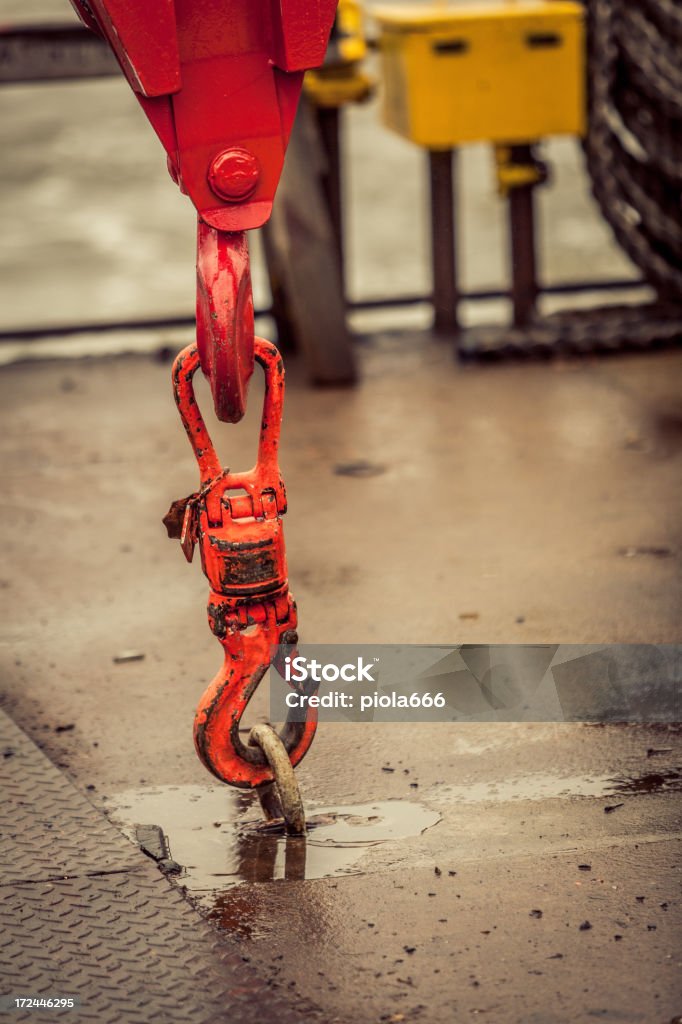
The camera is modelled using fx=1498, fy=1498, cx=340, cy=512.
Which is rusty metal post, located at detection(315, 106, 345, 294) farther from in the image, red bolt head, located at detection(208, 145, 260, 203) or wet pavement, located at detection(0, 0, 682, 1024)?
red bolt head, located at detection(208, 145, 260, 203)

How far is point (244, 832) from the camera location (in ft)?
8.82

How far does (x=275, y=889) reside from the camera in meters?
2.46

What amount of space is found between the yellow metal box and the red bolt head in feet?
11.9

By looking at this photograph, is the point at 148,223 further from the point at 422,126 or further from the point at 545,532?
the point at 545,532

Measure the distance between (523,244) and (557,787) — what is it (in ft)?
12.0

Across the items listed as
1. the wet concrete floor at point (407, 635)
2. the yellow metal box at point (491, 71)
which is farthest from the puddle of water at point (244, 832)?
the yellow metal box at point (491, 71)

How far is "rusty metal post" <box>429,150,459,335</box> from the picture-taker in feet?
20.0

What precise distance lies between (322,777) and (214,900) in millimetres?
496

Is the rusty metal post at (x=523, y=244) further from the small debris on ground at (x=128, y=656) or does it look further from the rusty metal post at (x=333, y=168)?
the small debris on ground at (x=128, y=656)

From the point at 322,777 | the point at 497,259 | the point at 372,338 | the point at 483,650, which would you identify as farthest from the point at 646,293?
the point at 322,777

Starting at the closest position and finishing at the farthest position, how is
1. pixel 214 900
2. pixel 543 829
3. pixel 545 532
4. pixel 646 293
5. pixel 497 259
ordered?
pixel 214 900 < pixel 543 829 < pixel 545 532 < pixel 646 293 < pixel 497 259

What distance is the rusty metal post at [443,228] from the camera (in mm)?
6105

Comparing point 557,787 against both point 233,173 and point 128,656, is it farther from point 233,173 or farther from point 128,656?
point 233,173

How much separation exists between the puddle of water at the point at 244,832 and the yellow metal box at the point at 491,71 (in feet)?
11.8
